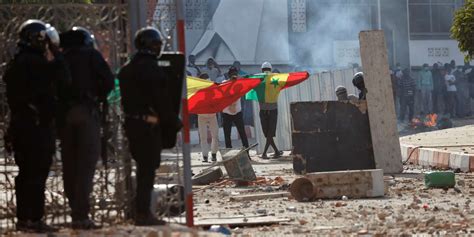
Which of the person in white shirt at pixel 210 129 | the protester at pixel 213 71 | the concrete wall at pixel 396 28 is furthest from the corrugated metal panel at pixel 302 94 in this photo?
the concrete wall at pixel 396 28

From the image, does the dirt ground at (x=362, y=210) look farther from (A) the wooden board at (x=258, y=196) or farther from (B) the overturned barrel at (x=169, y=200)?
(B) the overturned barrel at (x=169, y=200)

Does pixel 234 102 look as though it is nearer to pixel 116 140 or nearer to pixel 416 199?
pixel 416 199

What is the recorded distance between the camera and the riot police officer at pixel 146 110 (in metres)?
10.3

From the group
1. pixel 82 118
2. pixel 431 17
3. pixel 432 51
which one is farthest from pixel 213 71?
pixel 82 118

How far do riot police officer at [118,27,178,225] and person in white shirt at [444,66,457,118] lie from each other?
27.6 meters

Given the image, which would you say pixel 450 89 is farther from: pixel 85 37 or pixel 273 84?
pixel 85 37

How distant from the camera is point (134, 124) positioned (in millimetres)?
10367

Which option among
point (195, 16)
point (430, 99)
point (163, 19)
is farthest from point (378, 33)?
point (195, 16)

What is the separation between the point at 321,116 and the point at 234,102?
4550 mm

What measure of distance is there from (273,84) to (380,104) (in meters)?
5.18

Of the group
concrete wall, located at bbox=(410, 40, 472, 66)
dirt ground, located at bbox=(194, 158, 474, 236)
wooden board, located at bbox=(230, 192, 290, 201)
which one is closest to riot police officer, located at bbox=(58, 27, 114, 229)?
dirt ground, located at bbox=(194, 158, 474, 236)

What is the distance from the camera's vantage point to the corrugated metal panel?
979 inches

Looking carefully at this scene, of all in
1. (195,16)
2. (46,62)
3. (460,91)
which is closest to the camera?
(46,62)

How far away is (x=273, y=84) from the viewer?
2306 centimetres
